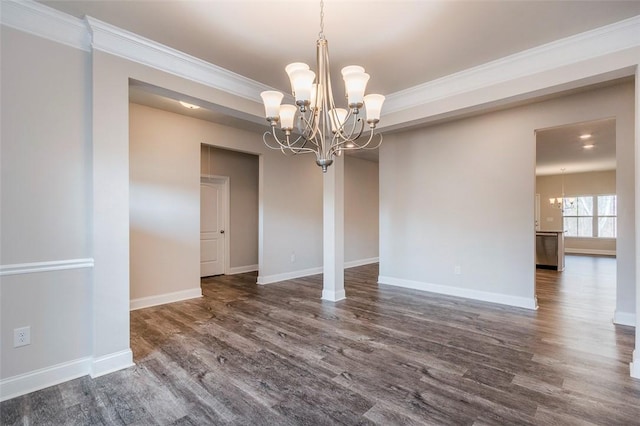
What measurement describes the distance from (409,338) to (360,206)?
15.5ft

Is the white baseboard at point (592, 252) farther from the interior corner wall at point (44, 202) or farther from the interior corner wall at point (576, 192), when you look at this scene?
the interior corner wall at point (44, 202)

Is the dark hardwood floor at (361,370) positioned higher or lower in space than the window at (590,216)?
lower

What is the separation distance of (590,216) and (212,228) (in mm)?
12006

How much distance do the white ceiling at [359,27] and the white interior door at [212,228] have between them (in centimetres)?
340

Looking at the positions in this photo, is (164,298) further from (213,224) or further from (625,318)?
(625,318)

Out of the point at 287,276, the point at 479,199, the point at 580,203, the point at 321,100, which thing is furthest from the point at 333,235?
the point at 580,203

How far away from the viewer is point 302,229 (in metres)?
6.19

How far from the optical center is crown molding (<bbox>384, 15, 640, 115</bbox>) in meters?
2.35

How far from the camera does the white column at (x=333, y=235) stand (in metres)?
4.38

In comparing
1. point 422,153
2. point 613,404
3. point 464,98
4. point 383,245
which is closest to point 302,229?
point 383,245

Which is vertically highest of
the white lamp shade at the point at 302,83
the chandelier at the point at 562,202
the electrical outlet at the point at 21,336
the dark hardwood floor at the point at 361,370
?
the white lamp shade at the point at 302,83

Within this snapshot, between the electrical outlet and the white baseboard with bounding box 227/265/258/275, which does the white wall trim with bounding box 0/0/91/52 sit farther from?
the white baseboard with bounding box 227/265/258/275

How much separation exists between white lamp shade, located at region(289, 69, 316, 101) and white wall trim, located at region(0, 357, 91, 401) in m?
2.63

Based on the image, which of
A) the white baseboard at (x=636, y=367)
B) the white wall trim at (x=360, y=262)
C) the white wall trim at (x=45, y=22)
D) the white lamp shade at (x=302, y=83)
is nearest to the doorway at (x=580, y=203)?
the white wall trim at (x=360, y=262)
